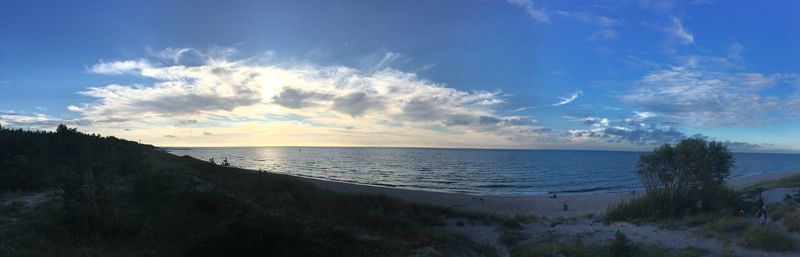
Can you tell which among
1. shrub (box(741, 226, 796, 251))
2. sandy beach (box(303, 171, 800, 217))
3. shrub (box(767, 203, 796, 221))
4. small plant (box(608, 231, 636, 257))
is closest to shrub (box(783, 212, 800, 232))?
shrub (box(767, 203, 796, 221))

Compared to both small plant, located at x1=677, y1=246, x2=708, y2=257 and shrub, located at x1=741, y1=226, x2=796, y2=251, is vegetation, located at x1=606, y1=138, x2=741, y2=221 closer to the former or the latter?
shrub, located at x1=741, y1=226, x2=796, y2=251

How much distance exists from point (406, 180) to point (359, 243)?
153ft

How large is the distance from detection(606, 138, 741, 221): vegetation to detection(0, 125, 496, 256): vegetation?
372 inches

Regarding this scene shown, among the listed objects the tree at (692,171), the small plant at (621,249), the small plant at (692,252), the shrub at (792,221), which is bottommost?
the small plant at (692,252)

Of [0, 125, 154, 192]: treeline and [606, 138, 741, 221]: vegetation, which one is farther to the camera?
[606, 138, 741, 221]: vegetation

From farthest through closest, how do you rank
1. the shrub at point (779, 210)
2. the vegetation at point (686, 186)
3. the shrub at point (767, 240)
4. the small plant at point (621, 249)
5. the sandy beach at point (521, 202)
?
the sandy beach at point (521, 202) → the vegetation at point (686, 186) → the shrub at point (779, 210) → the shrub at point (767, 240) → the small plant at point (621, 249)

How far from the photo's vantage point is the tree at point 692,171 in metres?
23.1

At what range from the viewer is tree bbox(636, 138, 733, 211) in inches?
910

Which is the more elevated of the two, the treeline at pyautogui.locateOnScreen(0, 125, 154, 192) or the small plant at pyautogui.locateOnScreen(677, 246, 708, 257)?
the treeline at pyautogui.locateOnScreen(0, 125, 154, 192)

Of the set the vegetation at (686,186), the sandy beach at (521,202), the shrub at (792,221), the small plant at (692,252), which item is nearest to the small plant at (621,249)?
the small plant at (692,252)

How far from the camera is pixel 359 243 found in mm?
14508

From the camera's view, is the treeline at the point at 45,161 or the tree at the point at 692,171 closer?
the treeline at the point at 45,161

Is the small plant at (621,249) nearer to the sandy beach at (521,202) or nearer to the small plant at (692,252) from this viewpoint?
the small plant at (692,252)

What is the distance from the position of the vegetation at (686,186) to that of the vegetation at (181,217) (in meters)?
9.46
